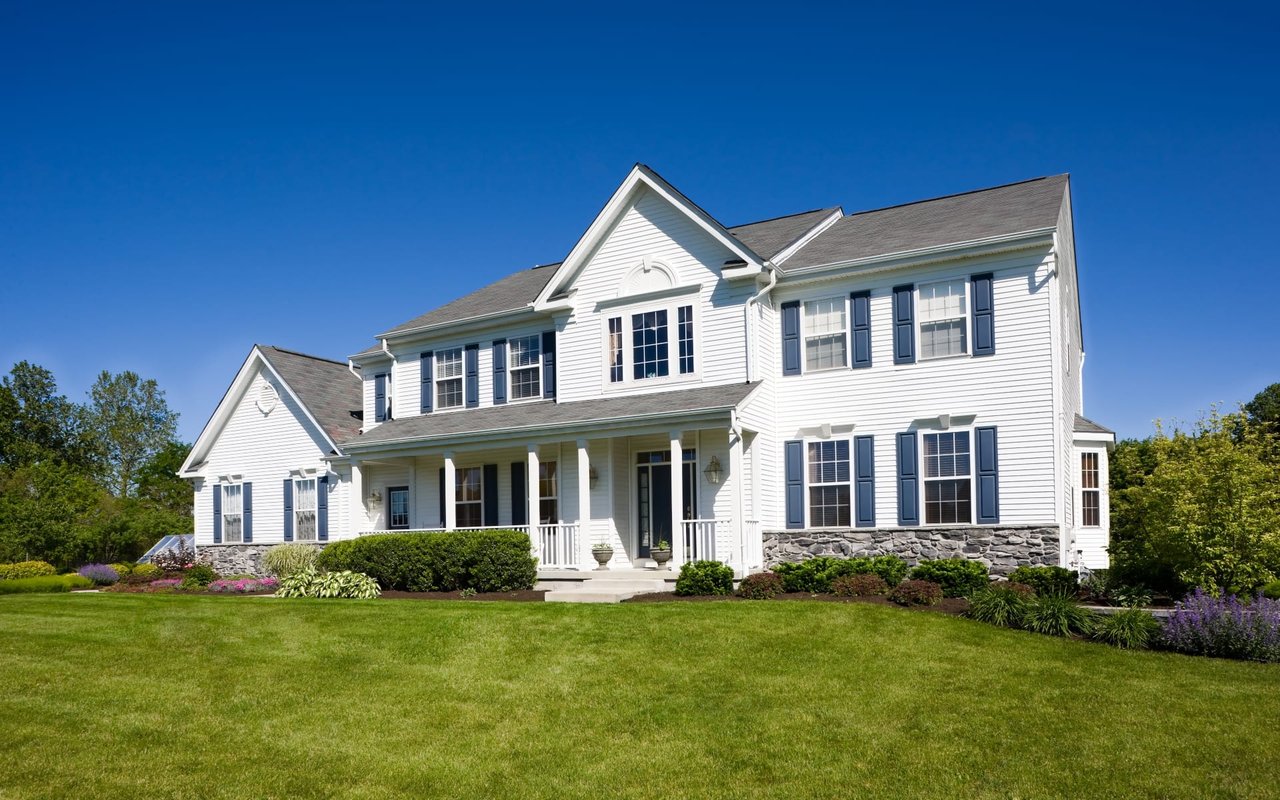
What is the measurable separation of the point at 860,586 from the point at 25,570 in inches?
943

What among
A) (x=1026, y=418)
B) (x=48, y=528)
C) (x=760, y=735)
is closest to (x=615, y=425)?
(x=1026, y=418)

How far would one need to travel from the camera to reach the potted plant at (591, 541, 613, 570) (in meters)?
20.3

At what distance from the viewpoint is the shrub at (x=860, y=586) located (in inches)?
624

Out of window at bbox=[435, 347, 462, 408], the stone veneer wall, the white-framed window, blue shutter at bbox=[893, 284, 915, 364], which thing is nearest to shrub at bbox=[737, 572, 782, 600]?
the stone veneer wall

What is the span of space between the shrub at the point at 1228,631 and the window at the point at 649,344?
11096 mm

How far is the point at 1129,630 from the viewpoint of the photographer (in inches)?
493

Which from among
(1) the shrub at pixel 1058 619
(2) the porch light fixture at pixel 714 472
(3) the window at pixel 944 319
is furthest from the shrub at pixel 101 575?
(1) the shrub at pixel 1058 619

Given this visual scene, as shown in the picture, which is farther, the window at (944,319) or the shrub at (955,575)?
the window at (944,319)

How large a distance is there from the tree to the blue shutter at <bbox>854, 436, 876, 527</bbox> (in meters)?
58.0

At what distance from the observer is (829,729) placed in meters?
9.38

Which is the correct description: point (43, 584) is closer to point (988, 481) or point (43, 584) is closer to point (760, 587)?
point (760, 587)

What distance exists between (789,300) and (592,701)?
1150cm

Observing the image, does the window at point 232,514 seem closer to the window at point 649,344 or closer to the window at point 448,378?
the window at point 448,378

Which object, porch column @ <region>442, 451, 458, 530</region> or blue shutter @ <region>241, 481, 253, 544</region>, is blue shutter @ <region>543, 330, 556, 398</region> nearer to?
porch column @ <region>442, 451, 458, 530</region>
